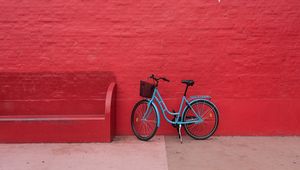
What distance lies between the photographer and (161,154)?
575 cm

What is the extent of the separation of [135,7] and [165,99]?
5.84 feet

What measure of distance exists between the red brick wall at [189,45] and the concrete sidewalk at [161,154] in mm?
A: 573

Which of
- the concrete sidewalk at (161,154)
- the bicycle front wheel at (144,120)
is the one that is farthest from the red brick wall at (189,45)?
the concrete sidewalk at (161,154)

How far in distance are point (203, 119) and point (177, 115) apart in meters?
0.49

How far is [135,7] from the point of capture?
22.2 feet

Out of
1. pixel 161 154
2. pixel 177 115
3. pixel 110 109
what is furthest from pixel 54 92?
pixel 161 154

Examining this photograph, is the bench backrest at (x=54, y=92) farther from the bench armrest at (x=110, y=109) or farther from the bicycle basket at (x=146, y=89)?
the bicycle basket at (x=146, y=89)

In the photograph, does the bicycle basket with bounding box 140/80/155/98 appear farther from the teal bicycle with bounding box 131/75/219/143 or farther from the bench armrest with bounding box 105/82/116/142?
the bench armrest with bounding box 105/82/116/142

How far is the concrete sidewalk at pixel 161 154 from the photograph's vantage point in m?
5.24

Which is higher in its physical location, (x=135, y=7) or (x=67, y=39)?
(x=135, y=7)

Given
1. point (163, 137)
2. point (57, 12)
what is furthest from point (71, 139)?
point (57, 12)

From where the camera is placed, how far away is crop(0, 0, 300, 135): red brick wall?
6766mm

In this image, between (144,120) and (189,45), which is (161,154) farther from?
(189,45)

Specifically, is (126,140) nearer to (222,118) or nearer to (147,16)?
(222,118)
